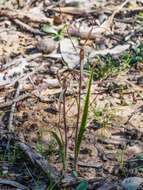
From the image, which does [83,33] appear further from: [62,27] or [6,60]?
[6,60]

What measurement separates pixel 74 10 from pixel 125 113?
1.89 metres

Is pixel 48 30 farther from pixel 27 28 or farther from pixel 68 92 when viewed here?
pixel 68 92

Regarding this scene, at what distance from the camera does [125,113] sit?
8.73ft

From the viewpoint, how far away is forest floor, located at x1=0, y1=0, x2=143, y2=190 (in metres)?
2.10

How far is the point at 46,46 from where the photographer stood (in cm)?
339

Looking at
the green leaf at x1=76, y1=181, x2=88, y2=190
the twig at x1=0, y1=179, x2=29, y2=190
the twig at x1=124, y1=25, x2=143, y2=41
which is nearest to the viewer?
the green leaf at x1=76, y1=181, x2=88, y2=190

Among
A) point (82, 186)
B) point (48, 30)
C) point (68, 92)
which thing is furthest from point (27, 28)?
point (82, 186)

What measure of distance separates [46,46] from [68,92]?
0.76 m

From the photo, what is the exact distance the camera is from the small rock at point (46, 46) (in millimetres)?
3391

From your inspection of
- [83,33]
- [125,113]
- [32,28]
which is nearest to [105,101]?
[125,113]

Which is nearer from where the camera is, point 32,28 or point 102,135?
point 102,135

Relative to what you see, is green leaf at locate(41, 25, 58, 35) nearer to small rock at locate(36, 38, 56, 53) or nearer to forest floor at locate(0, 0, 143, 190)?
forest floor at locate(0, 0, 143, 190)

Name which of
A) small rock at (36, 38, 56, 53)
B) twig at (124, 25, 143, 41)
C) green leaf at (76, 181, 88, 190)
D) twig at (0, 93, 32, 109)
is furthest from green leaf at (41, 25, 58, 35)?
green leaf at (76, 181, 88, 190)

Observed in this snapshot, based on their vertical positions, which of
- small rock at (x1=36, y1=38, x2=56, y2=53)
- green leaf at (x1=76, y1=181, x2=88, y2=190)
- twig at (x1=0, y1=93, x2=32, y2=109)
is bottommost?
green leaf at (x1=76, y1=181, x2=88, y2=190)
